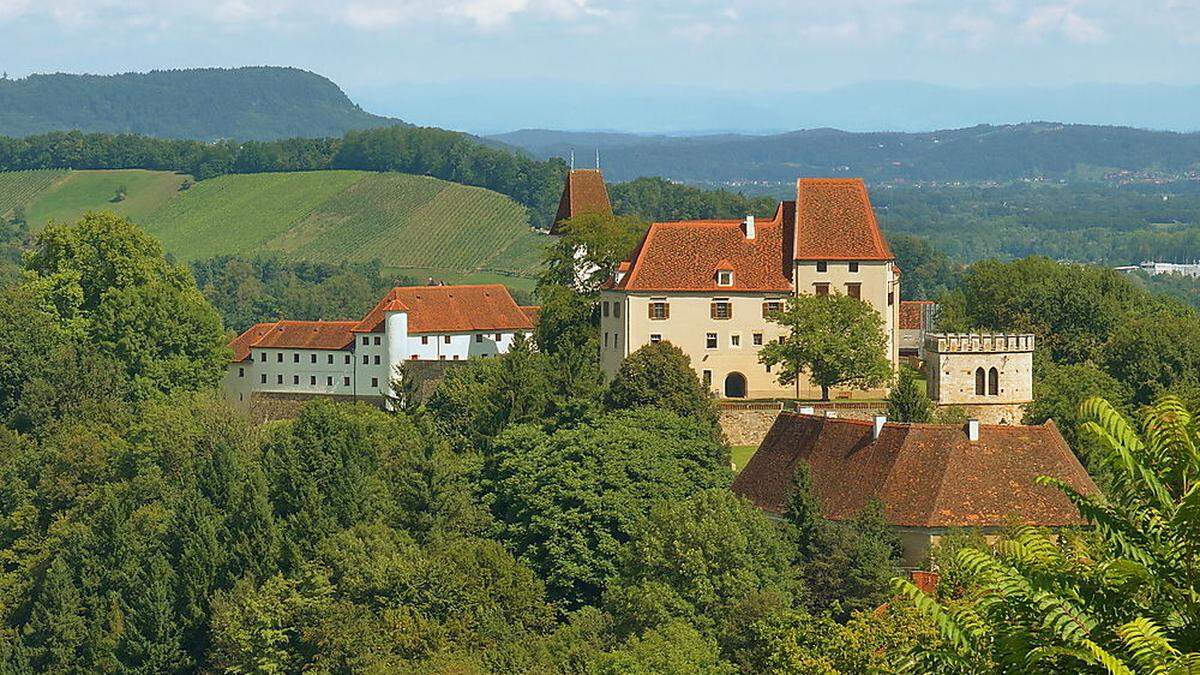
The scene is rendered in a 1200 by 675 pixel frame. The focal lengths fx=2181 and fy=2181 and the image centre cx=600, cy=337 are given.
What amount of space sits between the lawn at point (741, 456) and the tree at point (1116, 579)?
152ft

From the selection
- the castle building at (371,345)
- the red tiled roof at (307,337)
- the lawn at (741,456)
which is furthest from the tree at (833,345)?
the red tiled roof at (307,337)

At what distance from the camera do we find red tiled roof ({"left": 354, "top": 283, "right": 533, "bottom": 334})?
282 feet

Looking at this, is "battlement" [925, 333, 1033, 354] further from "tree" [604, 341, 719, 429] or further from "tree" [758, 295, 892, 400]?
"tree" [604, 341, 719, 429]

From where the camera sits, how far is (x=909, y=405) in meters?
60.5

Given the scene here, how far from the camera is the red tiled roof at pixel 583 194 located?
93500 millimetres

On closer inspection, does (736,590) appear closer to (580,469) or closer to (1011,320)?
(580,469)

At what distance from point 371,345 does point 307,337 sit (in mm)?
3268

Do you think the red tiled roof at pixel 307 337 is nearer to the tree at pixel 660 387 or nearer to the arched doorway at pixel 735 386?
the arched doorway at pixel 735 386

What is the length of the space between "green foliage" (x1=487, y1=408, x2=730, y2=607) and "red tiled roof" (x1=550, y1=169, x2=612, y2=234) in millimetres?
33015

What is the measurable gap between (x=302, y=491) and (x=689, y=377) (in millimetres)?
12500

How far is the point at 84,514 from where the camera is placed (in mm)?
66750

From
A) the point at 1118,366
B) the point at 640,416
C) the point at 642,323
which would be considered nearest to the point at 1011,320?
the point at 1118,366

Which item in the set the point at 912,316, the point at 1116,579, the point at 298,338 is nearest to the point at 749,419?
the point at 912,316

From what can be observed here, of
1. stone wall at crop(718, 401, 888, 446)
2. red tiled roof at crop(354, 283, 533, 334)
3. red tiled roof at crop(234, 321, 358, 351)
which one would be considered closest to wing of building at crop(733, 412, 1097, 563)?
stone wall at crop(718, 401, 888, 446)
